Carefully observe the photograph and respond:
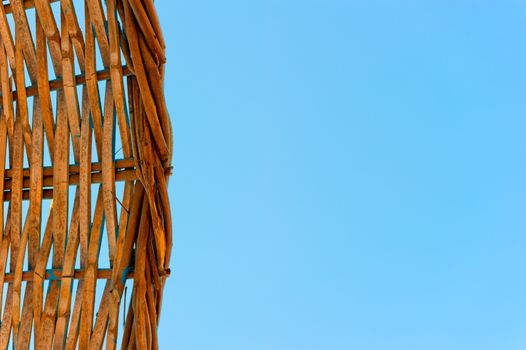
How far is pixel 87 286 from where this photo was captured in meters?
1.04

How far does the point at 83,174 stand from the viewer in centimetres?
108

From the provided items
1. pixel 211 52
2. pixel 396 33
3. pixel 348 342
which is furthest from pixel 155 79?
pixel 396 33

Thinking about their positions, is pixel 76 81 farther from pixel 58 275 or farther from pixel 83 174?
→ pixel 58 275

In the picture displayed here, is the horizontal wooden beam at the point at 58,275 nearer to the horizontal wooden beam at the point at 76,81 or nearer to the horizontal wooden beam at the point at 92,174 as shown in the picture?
the horizontal wooden beam at the point at 92,174

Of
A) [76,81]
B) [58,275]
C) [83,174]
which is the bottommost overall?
[58,275]

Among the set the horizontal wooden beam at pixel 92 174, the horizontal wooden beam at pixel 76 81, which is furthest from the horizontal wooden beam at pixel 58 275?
the horizontal wooden beam at pixel 76 81

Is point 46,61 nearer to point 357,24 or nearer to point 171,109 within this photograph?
point 171,109

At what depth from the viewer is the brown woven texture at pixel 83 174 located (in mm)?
1007

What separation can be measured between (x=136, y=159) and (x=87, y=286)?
0.20 metres

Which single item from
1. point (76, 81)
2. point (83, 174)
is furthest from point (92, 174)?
point (76, 81)

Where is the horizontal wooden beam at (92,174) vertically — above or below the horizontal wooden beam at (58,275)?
above

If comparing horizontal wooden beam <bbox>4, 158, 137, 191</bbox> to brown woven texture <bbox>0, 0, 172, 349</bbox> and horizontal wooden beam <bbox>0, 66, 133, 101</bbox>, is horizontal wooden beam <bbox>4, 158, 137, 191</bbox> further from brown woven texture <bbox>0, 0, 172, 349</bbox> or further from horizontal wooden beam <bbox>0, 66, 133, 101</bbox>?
horizontal wooden beam <bbox>0, 66, 133, 101</bbox>

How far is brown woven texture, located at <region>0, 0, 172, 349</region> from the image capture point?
101 cm

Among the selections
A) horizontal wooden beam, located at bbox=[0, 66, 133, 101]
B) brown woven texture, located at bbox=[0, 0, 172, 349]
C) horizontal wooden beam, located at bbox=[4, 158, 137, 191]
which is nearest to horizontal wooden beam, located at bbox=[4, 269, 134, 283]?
brown woven texture, located at bbox=[0, 0, 172, 349]
